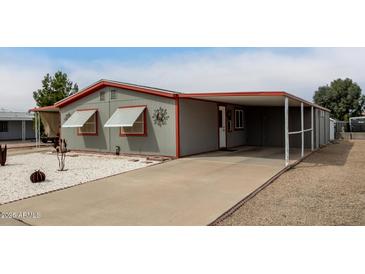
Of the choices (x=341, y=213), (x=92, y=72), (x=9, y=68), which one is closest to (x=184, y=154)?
(x=341, y=213)

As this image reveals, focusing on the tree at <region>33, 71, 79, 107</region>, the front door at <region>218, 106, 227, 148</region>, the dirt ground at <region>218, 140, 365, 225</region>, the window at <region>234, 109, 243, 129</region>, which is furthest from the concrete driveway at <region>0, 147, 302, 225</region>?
the tree at <region>33, 71, 79, 107</region>

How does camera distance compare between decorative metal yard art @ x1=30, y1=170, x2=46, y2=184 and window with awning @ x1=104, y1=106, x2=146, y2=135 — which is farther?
window with awning @ x1=104, y1=106, x2=146, y2=135

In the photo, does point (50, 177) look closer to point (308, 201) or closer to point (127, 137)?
point (127, 137)

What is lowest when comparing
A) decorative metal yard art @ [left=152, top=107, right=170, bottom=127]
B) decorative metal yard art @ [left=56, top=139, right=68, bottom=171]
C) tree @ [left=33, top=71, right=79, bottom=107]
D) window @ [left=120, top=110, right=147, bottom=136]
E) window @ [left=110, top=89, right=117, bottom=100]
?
decorative metal yard art @ [left=56, top=139, right=68, bottom=171]

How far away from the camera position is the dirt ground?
4.19 m

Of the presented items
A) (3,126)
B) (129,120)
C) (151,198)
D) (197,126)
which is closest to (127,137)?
(129,120)

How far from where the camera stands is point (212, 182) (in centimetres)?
660

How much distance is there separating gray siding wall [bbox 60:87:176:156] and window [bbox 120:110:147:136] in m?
0.15

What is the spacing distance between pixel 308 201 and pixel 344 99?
110 ft

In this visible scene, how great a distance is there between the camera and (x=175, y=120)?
10602 mm

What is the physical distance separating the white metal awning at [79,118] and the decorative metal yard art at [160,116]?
3558mm

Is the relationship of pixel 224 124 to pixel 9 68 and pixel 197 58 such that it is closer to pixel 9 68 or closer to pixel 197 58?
pixel 197 58

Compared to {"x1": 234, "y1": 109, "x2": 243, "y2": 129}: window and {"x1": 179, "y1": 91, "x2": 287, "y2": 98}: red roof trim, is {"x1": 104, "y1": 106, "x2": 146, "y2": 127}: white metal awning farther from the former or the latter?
{"x1": 234, "y1": 109, "x2": 243, "y2": 129}: window

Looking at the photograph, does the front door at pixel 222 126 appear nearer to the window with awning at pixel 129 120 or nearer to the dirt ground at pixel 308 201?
the window with awning at pixel 129 120
